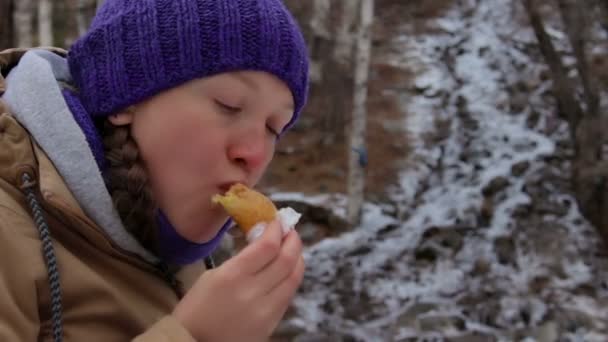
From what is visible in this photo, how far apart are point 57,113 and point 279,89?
0.44 metres

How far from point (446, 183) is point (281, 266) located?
1117 centimetres

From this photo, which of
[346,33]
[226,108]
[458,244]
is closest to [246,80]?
[226,108]

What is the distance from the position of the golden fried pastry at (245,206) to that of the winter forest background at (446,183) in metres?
3.99

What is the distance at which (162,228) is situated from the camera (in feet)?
4.40

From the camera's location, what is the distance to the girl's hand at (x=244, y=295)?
3.88 ft

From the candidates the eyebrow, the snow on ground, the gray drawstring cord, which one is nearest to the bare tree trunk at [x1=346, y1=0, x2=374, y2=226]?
the snow on ground

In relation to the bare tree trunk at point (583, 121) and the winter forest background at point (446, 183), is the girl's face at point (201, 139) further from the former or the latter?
the bare tree trunk at point (583, 121)

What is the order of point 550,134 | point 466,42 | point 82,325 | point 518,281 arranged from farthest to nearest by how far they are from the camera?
point 466,42 → point 550,134 → point 518,281 → point 82,325

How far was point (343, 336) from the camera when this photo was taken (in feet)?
25.6

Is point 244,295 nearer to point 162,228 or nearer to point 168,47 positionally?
point 162,228

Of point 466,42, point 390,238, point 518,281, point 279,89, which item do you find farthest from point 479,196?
point 279,89

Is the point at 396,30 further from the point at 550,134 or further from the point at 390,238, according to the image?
the point at 390,238

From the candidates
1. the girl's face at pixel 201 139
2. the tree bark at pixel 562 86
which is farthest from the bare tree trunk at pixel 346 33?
the girl's face at pixel 201 139

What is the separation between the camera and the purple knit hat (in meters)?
1.32
